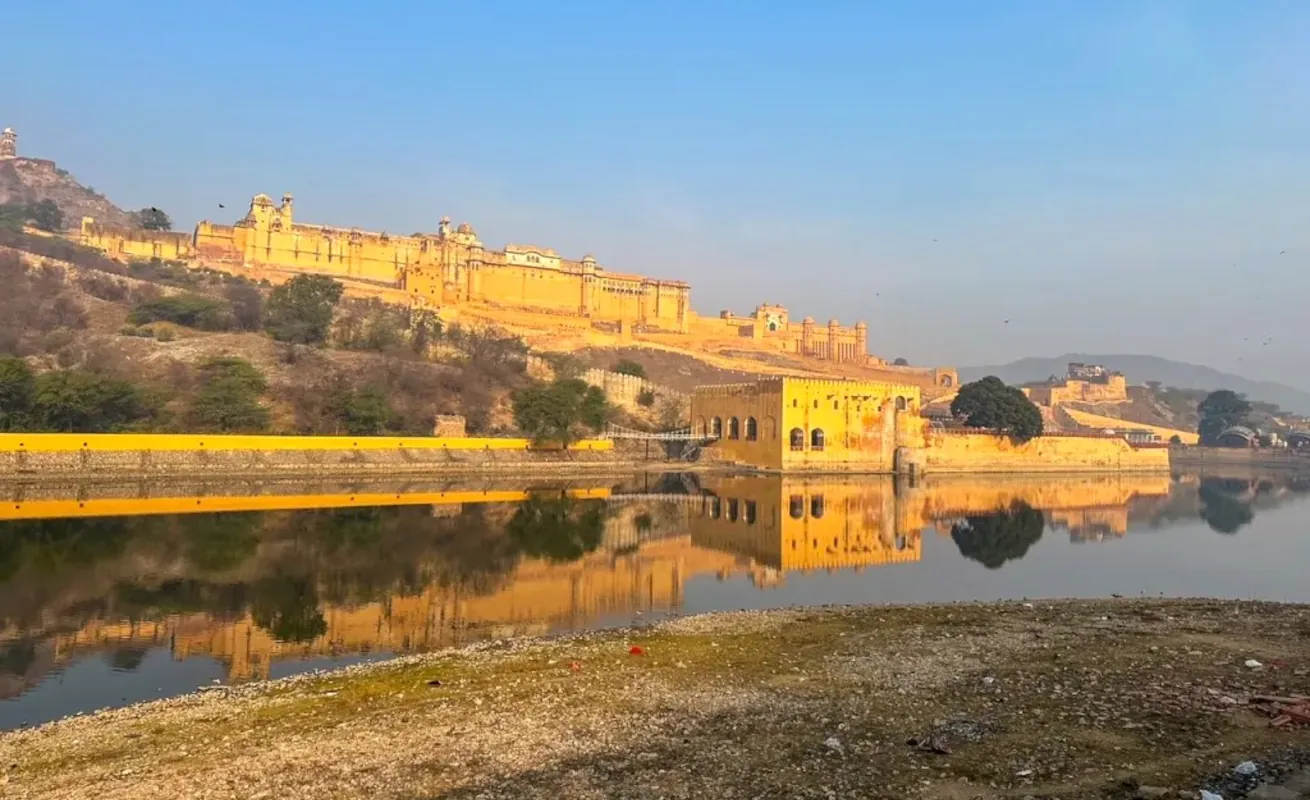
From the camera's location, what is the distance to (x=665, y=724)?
620 centimetres

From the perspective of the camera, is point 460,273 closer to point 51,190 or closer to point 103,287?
point 103,287

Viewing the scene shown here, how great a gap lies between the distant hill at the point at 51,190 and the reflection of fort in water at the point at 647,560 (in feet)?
313

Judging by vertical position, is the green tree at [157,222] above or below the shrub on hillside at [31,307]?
above

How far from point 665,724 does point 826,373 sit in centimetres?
6100

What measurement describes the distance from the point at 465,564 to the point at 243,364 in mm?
21744

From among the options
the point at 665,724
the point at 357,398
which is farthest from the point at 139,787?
the point at 357,398

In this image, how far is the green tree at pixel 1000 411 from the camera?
42.5 m

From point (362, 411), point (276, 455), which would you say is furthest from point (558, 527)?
point (362, 411)

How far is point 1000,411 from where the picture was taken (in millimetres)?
42438

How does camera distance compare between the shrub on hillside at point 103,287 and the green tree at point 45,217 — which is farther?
the green tree at point 45,217

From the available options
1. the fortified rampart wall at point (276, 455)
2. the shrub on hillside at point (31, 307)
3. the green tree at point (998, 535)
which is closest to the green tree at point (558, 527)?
the green tree at point (998, 535)

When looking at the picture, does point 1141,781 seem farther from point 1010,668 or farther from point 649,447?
point 649,447

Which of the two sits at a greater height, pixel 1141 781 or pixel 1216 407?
pixel 1216 407

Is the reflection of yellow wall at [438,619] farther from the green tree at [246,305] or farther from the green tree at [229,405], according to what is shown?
the green tree at [246,305]
